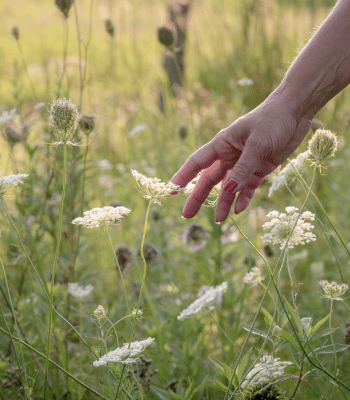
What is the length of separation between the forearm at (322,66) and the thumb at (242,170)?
0.18 metres

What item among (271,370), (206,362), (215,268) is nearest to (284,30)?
(215,268)

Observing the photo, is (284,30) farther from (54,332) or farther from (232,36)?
(54,332)

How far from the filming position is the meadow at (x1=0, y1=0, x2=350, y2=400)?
896 mm

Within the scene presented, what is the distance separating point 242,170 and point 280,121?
6.6 inches

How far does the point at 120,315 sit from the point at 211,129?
Result: 1.90 m

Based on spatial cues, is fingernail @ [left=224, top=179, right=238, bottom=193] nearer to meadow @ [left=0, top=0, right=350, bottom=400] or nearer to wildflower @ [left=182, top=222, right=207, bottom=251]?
meadow @ [left=0, top=0, right=350, bottom=400]

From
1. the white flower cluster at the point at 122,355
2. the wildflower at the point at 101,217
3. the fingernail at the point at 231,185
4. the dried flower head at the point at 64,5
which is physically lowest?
the white flower cluster at the point at 122,355

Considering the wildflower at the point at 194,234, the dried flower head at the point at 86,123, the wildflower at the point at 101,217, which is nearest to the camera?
the wildflower at the point at 101,217

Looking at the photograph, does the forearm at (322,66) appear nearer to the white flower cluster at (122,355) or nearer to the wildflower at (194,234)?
the white flower cluster at (122,355)

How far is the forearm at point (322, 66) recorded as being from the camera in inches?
37.2

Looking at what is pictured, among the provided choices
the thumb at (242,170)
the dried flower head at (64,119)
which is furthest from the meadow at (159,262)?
the thumb at (242,170)

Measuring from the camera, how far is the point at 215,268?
5.82 feet

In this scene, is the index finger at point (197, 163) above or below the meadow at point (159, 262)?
above

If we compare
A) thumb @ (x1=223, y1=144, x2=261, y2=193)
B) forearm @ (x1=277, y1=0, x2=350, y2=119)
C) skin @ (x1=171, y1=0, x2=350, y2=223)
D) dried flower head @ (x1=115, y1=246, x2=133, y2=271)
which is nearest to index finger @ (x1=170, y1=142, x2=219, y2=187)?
skin @ (x1=171, y1=0, x2=350, y2=223)
